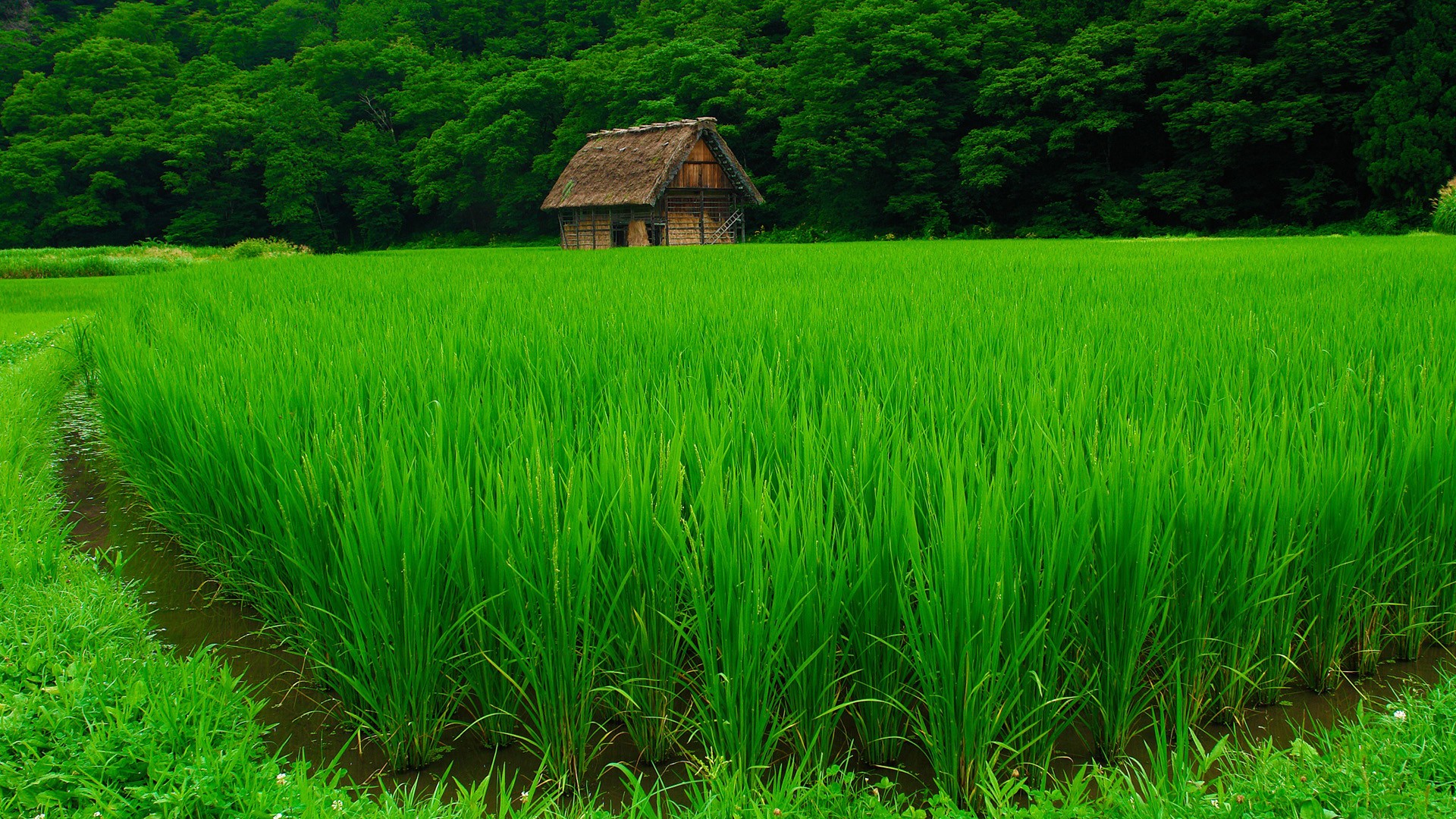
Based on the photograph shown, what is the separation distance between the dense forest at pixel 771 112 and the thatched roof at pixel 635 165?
3.24 m

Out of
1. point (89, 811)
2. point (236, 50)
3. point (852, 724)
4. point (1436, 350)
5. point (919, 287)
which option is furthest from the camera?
point (236, 50)

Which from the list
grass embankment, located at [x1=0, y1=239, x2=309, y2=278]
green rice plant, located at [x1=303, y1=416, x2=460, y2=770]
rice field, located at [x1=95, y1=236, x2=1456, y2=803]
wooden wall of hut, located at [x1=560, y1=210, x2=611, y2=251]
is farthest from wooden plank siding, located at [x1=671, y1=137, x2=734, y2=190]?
green rice plant, located at [x1=303, y1=416, x2=460, y2=770]

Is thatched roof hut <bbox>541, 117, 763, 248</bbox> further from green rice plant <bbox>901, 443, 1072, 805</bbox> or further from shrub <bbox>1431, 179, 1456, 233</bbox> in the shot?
green rice plant <bbox>901, 443, 1072, 805</bbox>

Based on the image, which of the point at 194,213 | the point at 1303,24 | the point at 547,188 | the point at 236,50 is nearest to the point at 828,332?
the point at 1303,24

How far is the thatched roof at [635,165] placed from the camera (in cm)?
2442

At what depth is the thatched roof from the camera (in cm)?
2442

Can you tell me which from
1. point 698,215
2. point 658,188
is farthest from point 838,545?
point 698,215

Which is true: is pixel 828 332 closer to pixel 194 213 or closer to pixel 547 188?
pixel 547 188

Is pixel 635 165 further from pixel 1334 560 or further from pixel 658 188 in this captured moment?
pixel 1334 560

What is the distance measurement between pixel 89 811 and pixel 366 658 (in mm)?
Answer: 459

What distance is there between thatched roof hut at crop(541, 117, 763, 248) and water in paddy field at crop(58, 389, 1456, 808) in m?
22.2

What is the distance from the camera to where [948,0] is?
27438 millimetres

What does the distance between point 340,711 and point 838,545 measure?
1.17 m

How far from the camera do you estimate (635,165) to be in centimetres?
2536
